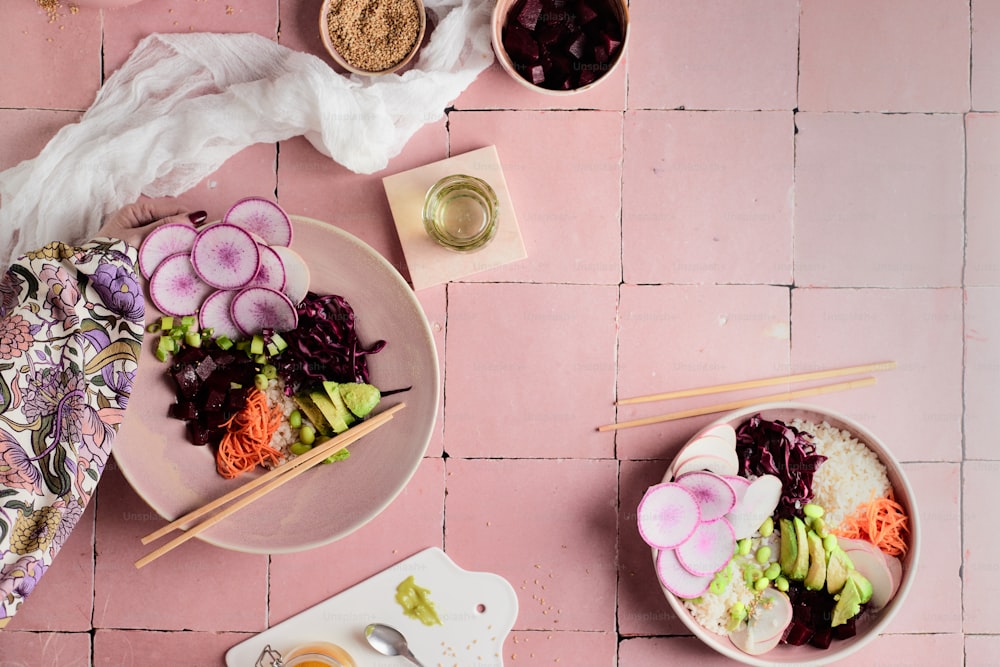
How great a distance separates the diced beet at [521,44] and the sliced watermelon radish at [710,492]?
1192mm

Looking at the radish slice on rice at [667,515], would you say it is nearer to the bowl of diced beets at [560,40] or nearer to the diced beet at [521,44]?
the bowl of diced beets at [560,40]

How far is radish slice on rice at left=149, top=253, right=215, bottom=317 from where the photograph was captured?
1.88 metres

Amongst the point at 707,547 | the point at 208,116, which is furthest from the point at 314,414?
the point at 707,547

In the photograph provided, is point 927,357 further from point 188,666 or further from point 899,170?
point 188,666

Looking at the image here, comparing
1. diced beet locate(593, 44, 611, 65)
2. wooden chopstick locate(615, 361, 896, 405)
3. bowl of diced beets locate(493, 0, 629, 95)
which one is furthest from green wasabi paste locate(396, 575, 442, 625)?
diced beet locate(593, 44, 611, 65)

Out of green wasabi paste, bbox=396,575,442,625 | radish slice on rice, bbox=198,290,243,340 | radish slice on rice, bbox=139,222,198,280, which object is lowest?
green wasabi paste, bbox=396,575,442,625

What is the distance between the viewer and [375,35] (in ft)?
6.57

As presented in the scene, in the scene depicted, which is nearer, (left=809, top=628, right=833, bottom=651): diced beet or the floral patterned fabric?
the floral patterned fabric

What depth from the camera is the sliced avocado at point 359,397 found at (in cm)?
191

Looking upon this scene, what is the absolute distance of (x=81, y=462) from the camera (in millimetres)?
1759

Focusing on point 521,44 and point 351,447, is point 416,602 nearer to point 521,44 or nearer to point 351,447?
point 351,447

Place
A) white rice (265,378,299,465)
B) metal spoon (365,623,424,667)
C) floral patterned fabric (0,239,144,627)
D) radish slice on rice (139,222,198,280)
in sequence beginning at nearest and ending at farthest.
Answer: floral patterned fabric (0,239,144,627), radish slice on rice (139,222,198,280), white rice (265,378,299,465), metal spoon (365,623,424,667)

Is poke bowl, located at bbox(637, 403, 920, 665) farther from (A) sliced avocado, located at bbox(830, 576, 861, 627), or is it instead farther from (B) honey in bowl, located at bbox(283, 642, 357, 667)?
(B) honey in bowl, located at bbox(283, 642, 357, 667)

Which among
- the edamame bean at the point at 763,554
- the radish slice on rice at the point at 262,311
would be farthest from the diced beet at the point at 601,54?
the edamame bean at the point at 763,554
